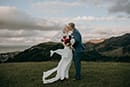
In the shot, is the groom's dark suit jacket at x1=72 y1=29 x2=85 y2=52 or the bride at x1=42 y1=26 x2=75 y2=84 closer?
the groom's dark suit jacket at x1=72 y1=29 x2=85 y2=52

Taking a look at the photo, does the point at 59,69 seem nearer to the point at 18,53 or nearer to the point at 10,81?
the point at 10,81

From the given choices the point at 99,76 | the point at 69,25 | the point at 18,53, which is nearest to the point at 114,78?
the point at 99,76

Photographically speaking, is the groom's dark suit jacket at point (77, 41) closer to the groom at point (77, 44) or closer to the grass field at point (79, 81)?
the groom at point (77, 44)

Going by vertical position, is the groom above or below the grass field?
above

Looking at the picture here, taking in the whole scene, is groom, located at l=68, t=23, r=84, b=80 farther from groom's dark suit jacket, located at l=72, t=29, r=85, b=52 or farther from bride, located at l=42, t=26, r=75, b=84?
bride, located at l=42, t=26, r=75, b=84

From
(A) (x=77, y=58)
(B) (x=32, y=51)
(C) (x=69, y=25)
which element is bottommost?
(B) (x=32, y=51)

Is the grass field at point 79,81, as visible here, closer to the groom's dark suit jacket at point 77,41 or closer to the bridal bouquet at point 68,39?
the groom's dark suit jacket at point 77,41

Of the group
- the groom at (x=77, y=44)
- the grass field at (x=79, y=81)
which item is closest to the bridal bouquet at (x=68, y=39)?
the groom at (x=77, y=44)

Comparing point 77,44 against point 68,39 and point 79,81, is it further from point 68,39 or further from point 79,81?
point 79,81

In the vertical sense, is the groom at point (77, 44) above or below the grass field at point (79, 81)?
above

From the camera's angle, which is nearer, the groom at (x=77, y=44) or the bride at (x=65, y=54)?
the groom at (x=77, y=44)

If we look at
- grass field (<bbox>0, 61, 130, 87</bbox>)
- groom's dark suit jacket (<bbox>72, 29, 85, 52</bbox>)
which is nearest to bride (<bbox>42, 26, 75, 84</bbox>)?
groom's dark suit jacket (<bbox>72, 29, 85, 52</bbox>)

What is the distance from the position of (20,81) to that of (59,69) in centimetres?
224

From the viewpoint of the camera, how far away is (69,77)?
18.6 metres
